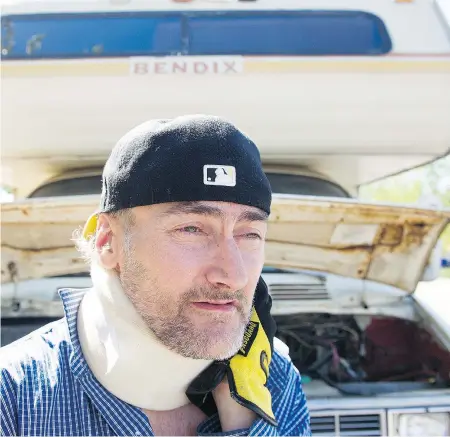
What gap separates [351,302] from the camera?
2.94 metres

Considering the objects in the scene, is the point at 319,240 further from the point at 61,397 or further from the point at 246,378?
the point at 61,397

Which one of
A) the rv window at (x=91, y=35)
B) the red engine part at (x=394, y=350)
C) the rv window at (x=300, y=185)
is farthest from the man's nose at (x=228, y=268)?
the rv window at (x=91, y=35)

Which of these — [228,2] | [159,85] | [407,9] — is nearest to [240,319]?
[159,85]

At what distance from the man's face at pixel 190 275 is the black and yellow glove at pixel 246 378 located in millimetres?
156

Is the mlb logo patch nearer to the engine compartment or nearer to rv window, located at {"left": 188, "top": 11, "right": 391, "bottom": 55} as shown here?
the engine compartment

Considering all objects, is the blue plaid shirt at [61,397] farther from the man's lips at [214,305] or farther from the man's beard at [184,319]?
the man's lips at [214,305]

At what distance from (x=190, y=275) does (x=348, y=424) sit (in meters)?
1.30

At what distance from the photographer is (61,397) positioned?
54.9 inches

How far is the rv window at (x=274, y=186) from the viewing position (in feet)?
11.4

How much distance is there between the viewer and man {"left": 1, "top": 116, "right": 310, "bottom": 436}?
1.39 m

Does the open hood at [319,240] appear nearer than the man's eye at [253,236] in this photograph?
No

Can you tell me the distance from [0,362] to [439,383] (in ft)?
6.92

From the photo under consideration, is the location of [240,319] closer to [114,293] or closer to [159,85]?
[114,293]

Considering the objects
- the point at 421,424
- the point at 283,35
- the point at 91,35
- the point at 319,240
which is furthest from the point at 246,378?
the point at 91,35
